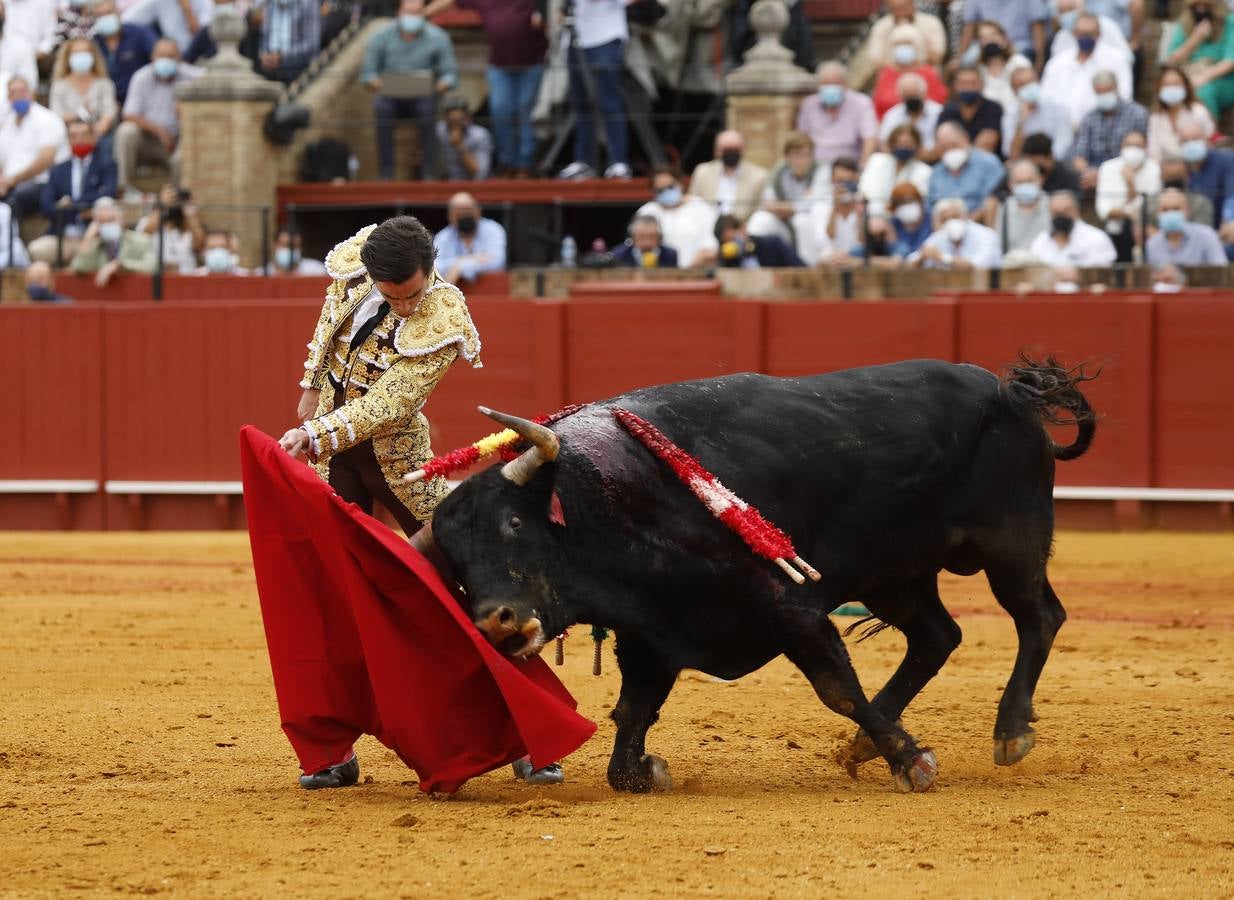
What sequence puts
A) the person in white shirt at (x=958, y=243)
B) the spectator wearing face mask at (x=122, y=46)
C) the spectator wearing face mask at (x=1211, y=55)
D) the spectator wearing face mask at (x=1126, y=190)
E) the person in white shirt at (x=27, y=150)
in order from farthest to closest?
the spectator wearing face mask at (x=122, y=46)
the person in white shirt at (x=27, y=150)
the spectator wearing face mask at (x=1211, y=55)
the person in white shirt at (x=958, y=243)
the spectator wearing face mask at (x=1126, y=190)

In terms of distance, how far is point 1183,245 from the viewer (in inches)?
498

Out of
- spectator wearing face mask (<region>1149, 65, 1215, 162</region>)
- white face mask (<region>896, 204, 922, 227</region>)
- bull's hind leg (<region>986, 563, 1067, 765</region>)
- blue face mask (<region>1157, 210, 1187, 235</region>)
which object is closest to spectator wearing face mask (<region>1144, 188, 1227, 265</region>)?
blue face mask (<region>1157, 210, 1187, 235</region>)

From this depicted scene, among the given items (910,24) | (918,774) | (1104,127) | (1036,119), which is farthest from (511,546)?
(910,24)

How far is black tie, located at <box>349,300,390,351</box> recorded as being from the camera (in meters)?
5.59

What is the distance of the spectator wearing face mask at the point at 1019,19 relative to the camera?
14.7 metres

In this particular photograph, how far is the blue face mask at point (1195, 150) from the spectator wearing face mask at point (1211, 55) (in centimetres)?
123

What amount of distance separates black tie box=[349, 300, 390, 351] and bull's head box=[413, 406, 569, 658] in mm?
A: 596

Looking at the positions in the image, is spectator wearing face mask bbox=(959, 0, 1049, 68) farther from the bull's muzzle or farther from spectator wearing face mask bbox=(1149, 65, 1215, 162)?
the bull's muzzle

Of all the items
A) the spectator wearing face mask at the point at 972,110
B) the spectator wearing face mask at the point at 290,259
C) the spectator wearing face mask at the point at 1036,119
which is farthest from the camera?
the spectator wearing face mask at the point at 290,259

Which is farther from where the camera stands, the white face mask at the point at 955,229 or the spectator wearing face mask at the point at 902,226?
the spectator wearing face mask at the point at 902,226

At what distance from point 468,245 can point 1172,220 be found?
15.0 ft

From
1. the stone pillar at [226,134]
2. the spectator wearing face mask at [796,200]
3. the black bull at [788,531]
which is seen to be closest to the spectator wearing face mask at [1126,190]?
the spectator wearing face mask at [796,200]

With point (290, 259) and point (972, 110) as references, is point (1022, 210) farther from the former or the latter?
point (290, 259)

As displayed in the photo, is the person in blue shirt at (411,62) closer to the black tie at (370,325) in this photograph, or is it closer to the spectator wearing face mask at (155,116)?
the spectator wearing face mask at (155,116)
